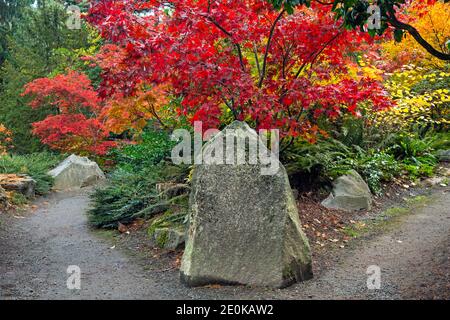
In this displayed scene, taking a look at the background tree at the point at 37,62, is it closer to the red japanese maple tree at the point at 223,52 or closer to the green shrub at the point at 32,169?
the green shrub at the point at 32,169

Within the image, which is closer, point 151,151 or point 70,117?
point 151,151

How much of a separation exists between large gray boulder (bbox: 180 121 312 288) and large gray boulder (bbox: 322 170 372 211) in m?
2.75

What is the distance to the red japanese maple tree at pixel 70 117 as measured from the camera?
13.7m

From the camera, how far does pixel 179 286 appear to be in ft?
15.4

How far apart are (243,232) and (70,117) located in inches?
419

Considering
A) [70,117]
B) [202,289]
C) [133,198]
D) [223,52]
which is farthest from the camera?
[70,117]

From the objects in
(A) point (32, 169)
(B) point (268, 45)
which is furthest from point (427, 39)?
(A) point (32, 169)

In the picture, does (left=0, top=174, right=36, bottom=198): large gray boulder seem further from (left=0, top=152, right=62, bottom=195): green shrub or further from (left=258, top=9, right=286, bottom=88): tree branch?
(left=258, top=9, right=286, bottom=88): tree branch

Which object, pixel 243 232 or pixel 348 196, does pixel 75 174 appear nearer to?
pixel 348 196

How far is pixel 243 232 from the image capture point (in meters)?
4.54

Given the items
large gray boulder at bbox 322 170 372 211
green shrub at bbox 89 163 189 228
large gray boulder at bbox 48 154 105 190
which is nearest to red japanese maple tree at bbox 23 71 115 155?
large gray boulder at bbox 48 154 105 190

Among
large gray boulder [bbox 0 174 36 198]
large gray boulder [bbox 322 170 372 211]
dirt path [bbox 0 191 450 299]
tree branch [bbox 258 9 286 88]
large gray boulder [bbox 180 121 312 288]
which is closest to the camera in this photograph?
dirt path [bbox 0 191 450 299]

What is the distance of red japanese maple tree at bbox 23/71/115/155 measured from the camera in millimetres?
13670

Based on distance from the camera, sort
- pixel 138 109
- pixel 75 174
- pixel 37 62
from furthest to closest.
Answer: pixel 37 62
pixel 75 174
pixel 138 109
